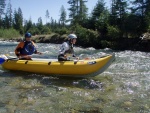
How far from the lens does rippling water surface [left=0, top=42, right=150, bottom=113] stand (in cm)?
516

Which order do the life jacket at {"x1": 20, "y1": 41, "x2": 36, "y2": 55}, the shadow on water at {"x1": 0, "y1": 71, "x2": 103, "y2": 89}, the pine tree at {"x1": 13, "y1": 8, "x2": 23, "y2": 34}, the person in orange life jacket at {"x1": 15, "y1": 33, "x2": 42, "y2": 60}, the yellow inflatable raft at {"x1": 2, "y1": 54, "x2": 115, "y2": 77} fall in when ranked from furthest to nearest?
the pine tree at {"x1": 13, "y1": 8, "x2": 23, "y2": 34} < the life jacket at {"x1": 20, "y1": 41, "x2": 36, "y2": 55} < the person in orange life jacket at {"x1": 15, "y1": 33, "x2": 42, "y2": 60} < the yellow inflatable raft at {"x1": 2, "y1": 54, "x2": 115, "y2": 77} < the shadow on water at {"x1": 0, "y1": 71, "x2": 103, "y2": 89}

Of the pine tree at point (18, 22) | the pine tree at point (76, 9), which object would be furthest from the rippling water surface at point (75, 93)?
the pine tree at point (18, 22)

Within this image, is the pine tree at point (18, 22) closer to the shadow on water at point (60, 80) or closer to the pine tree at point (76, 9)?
the pine tree at point (76, 9)

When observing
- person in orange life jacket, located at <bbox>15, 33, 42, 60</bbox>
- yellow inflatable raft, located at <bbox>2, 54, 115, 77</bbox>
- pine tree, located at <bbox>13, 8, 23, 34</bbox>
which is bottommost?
yellow inflatable raft, located at <bbox>2, 54, 115, 77</bbox>

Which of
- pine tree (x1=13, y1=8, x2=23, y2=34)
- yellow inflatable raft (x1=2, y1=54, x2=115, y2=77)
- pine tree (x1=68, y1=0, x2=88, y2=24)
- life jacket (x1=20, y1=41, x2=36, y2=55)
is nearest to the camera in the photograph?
yellow inflatable raft (x1=2, y1=54, x2=115, y2=77)

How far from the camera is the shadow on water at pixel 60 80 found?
7.34 meters

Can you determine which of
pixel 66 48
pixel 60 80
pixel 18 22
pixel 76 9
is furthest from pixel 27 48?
pixel 18 22

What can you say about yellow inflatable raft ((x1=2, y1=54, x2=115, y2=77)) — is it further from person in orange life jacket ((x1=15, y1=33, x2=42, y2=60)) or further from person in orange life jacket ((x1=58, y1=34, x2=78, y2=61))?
person in orange life jacket ((x1=15, y1=33, x2=42, y2=60))

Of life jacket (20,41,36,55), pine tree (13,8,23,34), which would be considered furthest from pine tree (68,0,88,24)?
life jacket (20,41,36,55)

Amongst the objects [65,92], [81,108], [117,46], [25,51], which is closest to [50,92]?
[65,92]

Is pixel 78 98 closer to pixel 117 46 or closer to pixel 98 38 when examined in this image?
pixel 117 46

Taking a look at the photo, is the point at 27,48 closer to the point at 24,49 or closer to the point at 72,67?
the point at 24,49

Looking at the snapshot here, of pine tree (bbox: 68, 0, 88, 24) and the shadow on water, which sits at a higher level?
pine tree (bbox: 68, 0, 88, 24)

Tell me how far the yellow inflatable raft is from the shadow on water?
0.19 m
